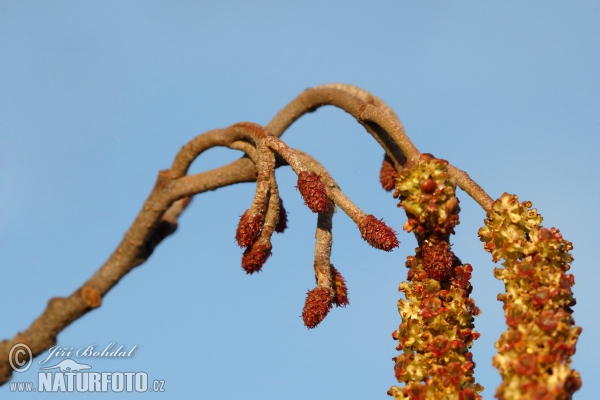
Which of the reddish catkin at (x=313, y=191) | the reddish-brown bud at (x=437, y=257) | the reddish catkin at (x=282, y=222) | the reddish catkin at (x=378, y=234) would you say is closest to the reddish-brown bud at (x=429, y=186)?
the reddish-brown bud at (x=437, y=257)

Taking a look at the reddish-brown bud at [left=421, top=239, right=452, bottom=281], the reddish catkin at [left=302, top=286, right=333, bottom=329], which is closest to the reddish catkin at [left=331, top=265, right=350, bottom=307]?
the reddish catkin at [left=302, top=286, right=333, bottom=329]

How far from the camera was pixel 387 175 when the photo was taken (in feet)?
18.4

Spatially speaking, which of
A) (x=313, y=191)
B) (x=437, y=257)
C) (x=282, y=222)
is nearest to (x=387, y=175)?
(x=282, y=222)

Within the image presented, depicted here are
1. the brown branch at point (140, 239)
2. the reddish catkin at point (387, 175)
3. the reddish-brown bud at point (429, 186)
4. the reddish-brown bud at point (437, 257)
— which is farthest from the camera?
the reddish catkin at point (387, 175)

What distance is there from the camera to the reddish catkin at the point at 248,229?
4707mm

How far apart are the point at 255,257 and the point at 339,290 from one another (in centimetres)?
52

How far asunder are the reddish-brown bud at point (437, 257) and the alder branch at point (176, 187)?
2.92ft

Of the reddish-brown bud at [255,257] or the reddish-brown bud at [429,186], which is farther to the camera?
the reddish-brown bud at [255,257]

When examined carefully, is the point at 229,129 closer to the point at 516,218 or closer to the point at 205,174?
the point at 205,174

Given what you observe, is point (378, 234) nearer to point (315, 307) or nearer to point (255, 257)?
point (315, 307)

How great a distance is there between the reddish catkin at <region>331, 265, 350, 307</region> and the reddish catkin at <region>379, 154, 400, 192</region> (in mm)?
882

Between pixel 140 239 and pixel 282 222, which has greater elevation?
pixel 282 222

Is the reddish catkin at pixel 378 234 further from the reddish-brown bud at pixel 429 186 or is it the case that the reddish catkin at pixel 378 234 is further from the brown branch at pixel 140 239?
the brown branch at pixel 140 239

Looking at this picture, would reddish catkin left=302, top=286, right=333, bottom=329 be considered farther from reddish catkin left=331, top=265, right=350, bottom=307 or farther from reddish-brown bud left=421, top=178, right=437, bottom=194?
reddish-brown bud left=421, top=178, right=437, bottom=194
